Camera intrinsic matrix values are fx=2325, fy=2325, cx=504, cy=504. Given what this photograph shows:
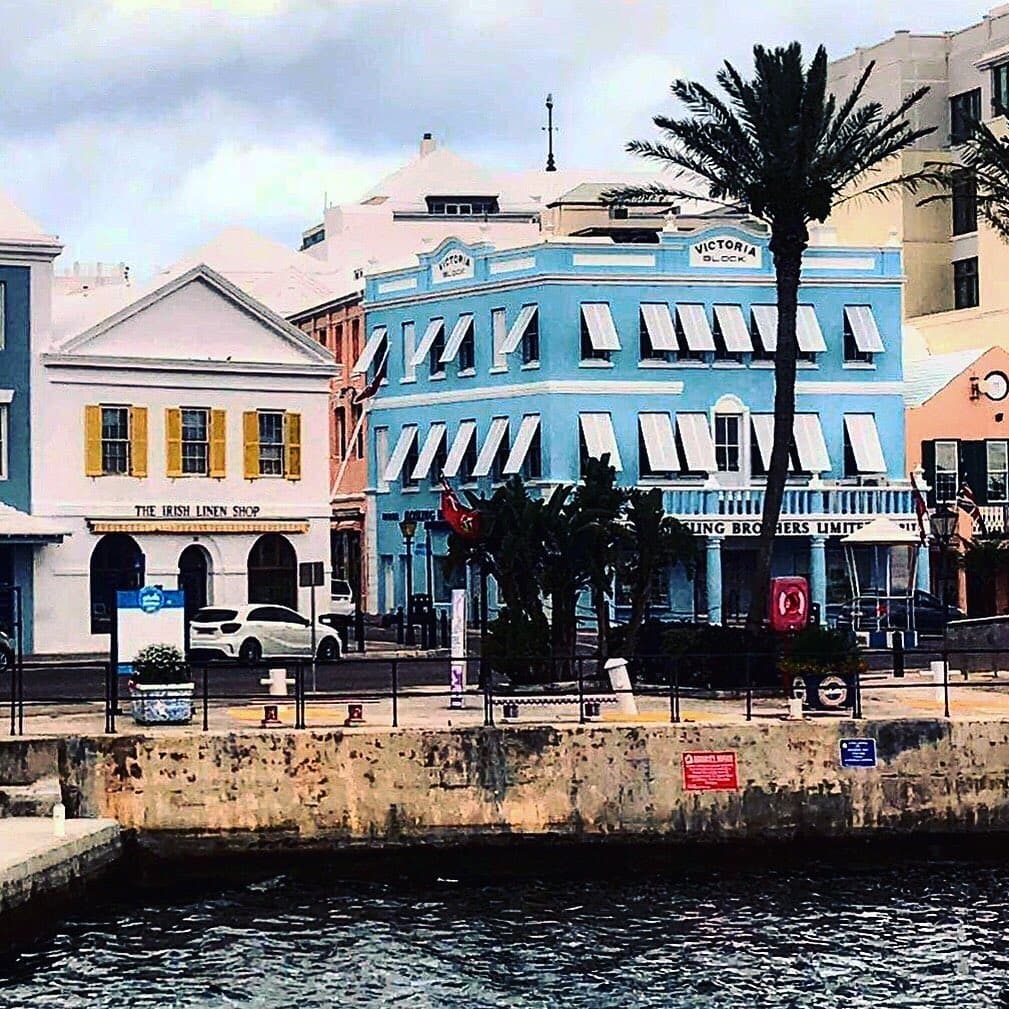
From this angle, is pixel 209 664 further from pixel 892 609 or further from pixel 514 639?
pixel 892 609

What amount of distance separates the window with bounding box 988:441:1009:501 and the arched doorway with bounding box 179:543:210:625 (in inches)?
955

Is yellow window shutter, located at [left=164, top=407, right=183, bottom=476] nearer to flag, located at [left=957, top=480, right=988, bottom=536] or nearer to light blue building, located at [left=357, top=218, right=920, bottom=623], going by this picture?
light blue building, located at [left=357, top=218, right=920, bottom=623]

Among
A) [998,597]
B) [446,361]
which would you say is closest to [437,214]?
[446,361]

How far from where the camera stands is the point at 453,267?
68.2 meters

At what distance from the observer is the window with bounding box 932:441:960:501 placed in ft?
222

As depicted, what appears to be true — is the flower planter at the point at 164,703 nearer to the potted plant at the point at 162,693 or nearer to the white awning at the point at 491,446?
the potted plant at the point at 162,693

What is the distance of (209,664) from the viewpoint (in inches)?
1366

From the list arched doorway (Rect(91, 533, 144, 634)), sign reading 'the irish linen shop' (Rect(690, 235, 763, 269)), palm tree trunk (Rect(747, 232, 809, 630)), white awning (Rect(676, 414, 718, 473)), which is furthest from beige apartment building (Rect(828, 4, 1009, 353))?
arched doorway (Rect(91, 533, 144, 634))

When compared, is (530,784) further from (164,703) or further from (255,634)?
(255,634)

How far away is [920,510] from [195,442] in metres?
18.3

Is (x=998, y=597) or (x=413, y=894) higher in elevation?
(x=998, y=597)

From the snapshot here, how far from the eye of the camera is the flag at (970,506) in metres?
64.2

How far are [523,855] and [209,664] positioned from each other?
547 cm

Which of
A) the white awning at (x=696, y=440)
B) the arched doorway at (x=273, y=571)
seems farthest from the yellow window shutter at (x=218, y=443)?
the white awning at (x=696, y=440)
